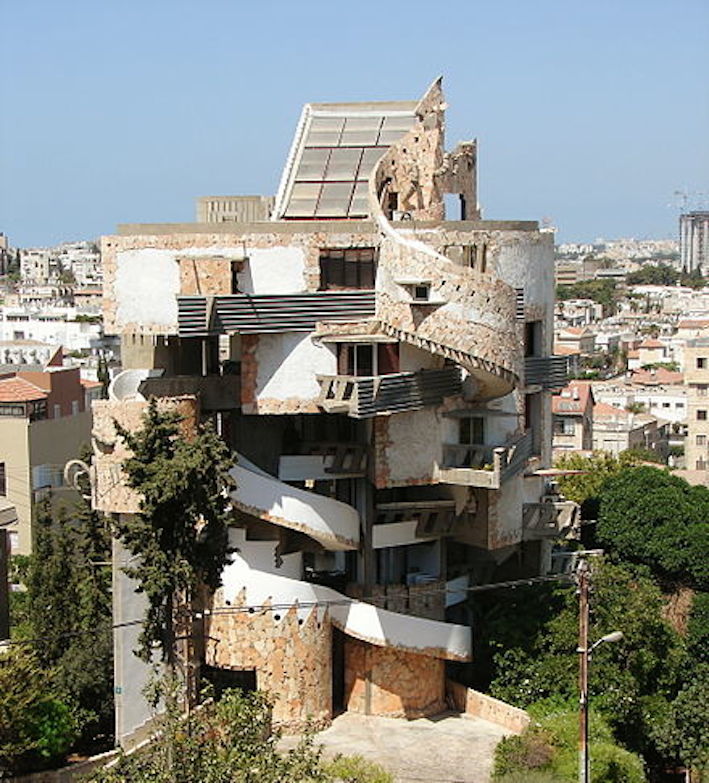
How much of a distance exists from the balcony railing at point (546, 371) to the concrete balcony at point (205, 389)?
7.25 m

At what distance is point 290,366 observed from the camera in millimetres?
35312

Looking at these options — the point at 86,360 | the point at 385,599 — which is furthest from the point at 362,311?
the point at 86,360

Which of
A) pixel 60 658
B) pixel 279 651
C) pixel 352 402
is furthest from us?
pixel 60 658

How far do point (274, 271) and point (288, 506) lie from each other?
520 cm

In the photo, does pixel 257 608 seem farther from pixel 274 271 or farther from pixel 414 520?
pixel 274 271

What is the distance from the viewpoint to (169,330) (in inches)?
1393

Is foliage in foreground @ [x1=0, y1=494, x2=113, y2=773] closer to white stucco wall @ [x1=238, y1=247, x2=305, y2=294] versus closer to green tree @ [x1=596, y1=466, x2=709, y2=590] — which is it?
white stucco wall @ [x1=238, y1=247, x2=305, y2=294]

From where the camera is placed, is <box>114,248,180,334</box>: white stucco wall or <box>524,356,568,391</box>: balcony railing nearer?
<box>114,248,180,334</box>: white stucco wall

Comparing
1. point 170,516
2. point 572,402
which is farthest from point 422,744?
point 572,402

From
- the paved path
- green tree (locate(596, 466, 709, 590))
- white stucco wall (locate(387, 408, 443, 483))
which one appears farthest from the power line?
green tree (locate(596, 466, 709, 590))

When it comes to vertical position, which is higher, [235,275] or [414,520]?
[235,275]

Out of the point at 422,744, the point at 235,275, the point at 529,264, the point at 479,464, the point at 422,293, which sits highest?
the point at 529,264

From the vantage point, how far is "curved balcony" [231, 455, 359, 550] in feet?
116

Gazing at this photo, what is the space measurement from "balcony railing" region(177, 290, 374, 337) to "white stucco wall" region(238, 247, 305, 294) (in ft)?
1.17
